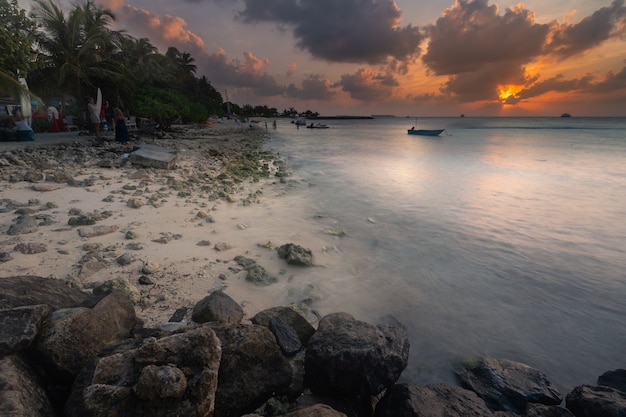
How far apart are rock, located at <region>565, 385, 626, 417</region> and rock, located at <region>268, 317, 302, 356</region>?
2593mm

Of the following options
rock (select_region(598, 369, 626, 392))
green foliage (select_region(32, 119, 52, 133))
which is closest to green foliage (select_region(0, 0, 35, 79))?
green foliage (select_region(32, 119, 52, 133))

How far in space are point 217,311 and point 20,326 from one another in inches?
65.2

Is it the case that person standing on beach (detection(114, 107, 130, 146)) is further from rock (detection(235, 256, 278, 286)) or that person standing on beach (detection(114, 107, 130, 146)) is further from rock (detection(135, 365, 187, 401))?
rock (detection(135, 365, 187, 401))

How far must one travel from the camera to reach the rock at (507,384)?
9.79 feet

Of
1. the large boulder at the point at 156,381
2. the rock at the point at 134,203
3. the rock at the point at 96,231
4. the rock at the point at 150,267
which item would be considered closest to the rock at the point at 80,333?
the large boulder at the point at 156,381

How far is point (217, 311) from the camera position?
3.48 meters

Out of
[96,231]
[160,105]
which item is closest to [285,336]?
[96,231]

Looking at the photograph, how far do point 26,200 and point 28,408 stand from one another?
705 cm

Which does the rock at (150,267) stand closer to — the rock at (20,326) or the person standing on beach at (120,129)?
the rock at (20,326)

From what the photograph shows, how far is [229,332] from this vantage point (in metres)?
2.64

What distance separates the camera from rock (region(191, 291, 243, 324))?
345 centimetres

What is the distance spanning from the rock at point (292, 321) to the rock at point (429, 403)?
1.03 metres

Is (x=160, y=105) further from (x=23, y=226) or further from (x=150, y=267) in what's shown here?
(x=150, y=267)

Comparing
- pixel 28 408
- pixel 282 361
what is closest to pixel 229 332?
pixel 282 361
